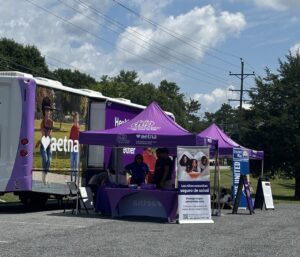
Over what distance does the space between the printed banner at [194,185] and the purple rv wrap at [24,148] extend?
3.70 meters

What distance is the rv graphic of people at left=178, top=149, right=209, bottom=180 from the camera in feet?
49.7

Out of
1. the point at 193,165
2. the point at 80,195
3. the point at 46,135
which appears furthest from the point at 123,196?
the point at 46,135

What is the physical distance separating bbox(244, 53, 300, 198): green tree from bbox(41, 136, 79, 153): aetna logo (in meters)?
18.5

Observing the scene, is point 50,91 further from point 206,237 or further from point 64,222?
point 206,237

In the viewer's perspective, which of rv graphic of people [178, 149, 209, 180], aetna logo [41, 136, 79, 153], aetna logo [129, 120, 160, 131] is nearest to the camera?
rv graphic of people [178, 149, 209, 180]

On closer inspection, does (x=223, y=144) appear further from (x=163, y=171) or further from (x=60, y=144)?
(x=60, y=144)

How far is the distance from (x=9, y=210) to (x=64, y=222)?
4087 millimetres

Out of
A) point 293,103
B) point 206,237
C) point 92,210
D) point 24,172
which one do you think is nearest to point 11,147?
point 24,172

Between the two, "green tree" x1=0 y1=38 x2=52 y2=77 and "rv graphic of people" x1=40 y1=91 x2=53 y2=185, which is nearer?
"rv graphic of people" x1=40 y1=91 x2=53 y2=185

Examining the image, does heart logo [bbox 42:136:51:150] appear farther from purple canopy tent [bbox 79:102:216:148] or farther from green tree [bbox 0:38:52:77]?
green tree [bbox 0:38:52:77]

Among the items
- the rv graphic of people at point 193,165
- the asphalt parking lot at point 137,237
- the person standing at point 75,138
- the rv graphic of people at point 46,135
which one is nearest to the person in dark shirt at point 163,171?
the rv graphic of people at point 193,165

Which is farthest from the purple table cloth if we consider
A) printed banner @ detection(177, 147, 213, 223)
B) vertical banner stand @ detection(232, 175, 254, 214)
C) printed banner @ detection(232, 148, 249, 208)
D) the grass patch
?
the grass patch

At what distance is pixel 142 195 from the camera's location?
15453 millimetres

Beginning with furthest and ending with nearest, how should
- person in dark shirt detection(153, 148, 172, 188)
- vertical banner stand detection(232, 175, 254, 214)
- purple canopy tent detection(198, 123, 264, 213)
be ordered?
purple canopy tent detection(198, 123, 264, 213)
vertical banner stand detection(232, 175, 254, 214)
person in dark shirt detection(153, 148, 172, 188)
